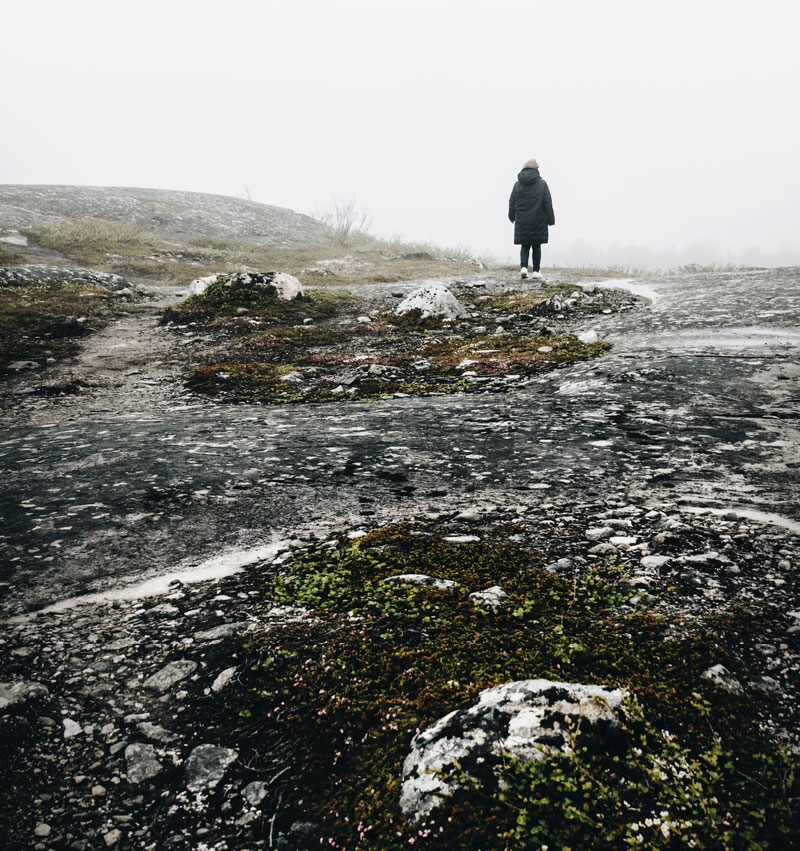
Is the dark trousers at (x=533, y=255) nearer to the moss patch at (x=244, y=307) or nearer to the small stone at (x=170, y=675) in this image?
the moss patch at (x=244, y=307)

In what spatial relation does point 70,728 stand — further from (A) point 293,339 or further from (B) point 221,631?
(A) point 293,339

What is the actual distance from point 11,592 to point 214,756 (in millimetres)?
1529

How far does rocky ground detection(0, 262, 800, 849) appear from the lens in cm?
158

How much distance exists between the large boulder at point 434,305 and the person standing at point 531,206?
4795 millimetres

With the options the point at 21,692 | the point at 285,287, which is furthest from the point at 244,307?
the point at 21,692

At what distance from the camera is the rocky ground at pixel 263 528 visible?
158cm

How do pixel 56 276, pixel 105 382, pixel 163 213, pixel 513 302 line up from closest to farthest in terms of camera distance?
pixel 105 382 → pixel 513 302 → pixel 56 276 → pixel 163 213

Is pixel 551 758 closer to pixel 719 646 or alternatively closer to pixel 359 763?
pixel 359 763

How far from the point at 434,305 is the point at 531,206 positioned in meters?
6.02

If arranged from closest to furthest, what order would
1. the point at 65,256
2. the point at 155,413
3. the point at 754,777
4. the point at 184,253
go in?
1. the point at 754,777
2. the point at 155,413
3. the point at 65,256
4. the point at 184,253

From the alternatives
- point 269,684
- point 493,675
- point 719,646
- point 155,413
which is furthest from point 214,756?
point 155,413

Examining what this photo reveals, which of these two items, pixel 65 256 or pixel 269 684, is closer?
pixel 269 684

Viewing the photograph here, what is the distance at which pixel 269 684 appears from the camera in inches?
74.5

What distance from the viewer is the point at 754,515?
109 inches
